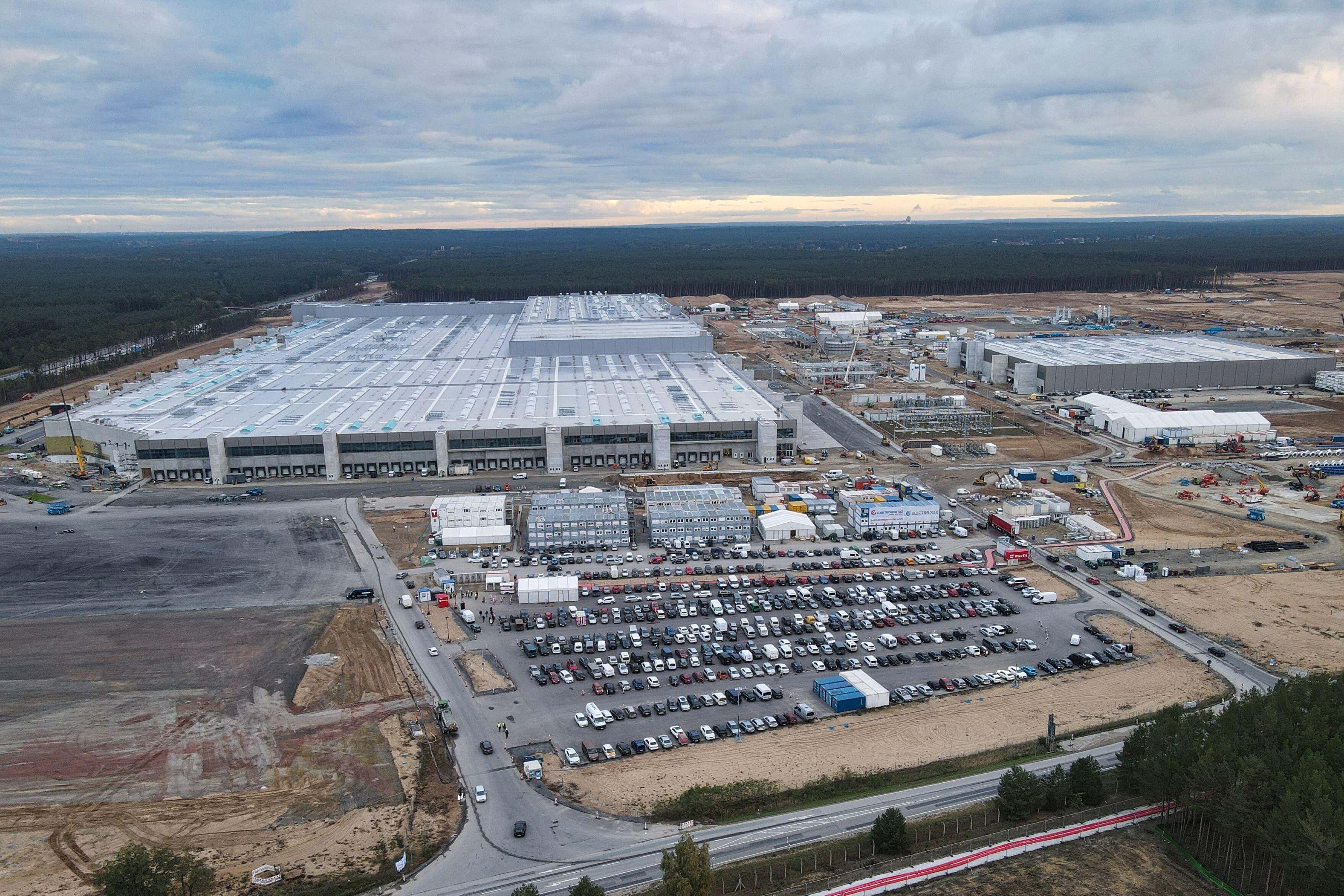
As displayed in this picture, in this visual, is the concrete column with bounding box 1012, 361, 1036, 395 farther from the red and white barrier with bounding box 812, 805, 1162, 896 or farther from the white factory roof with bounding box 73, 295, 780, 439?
the red and white barrier with bounding box 812, 805, 1162, 896

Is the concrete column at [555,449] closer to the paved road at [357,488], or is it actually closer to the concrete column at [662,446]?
the paved road at [357,488]

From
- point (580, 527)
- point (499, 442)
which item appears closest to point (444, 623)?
point (580, 527)

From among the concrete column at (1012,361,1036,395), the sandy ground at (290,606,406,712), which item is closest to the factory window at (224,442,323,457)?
the sandy ground at (290,606,406,712)

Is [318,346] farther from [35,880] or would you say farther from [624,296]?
[35,880]

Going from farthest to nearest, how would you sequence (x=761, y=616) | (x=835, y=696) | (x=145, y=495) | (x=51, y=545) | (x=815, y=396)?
1. (x=815, y=396)
2. (x=145, y=495)
3. (x=51, y=545)
4. (x=761, y=616)
5. (x=835, y=696)

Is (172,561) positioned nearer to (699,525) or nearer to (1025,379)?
(699,525)

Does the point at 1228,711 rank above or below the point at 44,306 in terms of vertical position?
below

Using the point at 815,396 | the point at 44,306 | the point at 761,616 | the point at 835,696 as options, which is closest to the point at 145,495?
the point at 761,616
